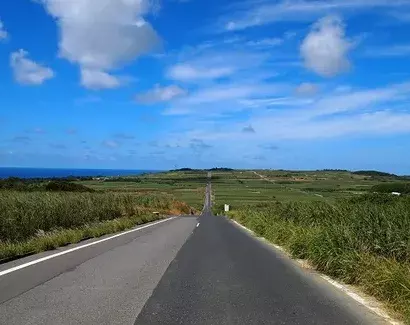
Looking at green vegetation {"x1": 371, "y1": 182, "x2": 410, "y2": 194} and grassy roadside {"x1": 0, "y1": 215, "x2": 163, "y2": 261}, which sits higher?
green vegetation {"x1": 371, "y1": 182, "x2": 410, "y2": 194}

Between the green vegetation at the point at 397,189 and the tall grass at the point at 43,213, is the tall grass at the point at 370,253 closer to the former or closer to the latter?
the tall grass at the point at 43,213

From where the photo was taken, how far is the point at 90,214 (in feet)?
94.0

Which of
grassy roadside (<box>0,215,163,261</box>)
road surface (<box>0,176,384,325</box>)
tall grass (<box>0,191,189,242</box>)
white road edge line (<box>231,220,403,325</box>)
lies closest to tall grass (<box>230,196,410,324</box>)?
white road edge line (<box>231,220,403,325</box>)

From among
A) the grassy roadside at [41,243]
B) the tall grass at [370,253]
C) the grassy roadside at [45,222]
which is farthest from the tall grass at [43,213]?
the tall grass at [370,253]

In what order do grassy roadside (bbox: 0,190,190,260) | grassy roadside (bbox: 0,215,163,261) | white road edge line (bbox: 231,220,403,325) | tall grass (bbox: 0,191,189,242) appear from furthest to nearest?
tall grass (bbox: 0,191,189,242), grassy roadside (bbox: 0,190,190,260), grassy roadside (bbox: 0,215,163,261), white road edge line (bbox: 231,220,403,325)

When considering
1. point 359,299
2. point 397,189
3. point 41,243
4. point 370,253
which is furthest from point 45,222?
point 397,189

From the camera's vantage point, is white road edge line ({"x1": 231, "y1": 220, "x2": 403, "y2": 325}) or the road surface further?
white road edge line ({"x1": 231, "y1": 220, "x2": 403, "y2": 325})

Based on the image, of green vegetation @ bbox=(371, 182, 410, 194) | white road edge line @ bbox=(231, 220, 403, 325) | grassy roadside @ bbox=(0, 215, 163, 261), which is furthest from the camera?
green vegetation @ bbox=(371, 182, 410, 194)

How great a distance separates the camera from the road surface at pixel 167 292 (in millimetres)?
6863

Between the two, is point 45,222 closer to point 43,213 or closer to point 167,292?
point 43,213

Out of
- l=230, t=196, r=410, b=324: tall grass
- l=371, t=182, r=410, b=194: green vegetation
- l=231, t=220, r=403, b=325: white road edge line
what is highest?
l=371, t=182, r=410, b=194: green vegetation

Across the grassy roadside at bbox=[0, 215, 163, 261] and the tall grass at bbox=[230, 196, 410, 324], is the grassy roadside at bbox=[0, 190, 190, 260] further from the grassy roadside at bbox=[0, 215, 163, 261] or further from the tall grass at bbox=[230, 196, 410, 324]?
the tall grass at bbox=[230, 196, 410, 324]

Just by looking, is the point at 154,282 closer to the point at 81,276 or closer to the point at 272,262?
the point at 81,276

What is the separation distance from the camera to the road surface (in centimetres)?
686
